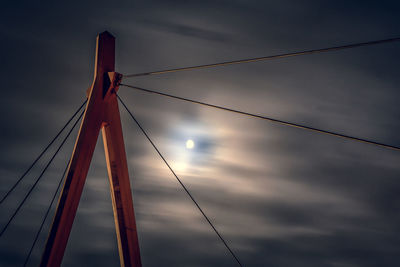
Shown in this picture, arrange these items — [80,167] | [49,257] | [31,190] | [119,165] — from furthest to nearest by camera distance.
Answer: [31,190] → [119,165] → [80,167] → [49,257]

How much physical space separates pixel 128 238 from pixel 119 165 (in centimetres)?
151

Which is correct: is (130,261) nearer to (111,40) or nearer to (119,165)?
(119,165)

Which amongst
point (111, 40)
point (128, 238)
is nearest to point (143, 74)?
point (111, 40)

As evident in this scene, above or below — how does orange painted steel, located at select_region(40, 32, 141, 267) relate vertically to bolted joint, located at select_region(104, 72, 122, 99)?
below

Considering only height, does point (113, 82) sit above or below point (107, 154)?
above

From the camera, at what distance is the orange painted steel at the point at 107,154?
9.32 meters

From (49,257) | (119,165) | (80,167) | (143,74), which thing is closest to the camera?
(49,257)

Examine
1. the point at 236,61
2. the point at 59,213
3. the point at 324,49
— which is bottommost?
the point at 59,213

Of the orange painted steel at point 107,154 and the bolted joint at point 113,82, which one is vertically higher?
the bolted joint at point 113,82

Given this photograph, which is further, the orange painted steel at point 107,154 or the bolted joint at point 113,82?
the bolted joint at point 113,82

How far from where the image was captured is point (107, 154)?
33.6 feet

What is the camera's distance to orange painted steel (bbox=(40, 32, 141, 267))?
932 cm

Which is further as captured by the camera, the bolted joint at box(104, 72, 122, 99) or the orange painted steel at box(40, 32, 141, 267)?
the bolted joint at box(104, 72, 122, 99)

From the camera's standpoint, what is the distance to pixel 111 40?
10.6m
